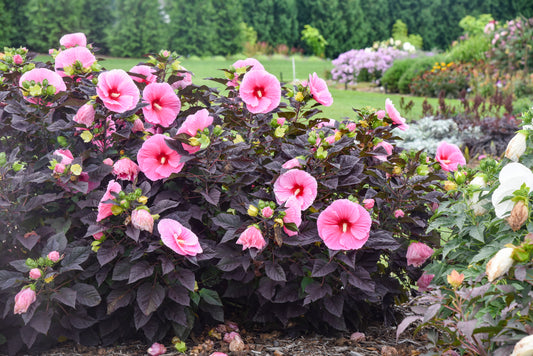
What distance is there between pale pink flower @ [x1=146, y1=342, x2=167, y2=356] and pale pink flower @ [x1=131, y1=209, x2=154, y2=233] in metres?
0.50

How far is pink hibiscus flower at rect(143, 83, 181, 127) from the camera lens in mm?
2092

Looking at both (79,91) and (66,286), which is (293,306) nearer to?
(66,286)

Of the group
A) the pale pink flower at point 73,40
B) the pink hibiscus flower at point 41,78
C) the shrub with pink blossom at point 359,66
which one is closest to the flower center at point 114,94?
the pink hibiscus flower at point 41,78

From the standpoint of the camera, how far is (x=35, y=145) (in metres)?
2.21

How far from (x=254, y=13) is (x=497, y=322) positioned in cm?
1371

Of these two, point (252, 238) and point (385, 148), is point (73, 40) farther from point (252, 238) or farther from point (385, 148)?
point (385, 148)

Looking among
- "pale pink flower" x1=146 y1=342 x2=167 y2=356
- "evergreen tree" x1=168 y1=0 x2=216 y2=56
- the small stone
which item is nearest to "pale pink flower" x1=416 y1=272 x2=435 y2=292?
the small stone

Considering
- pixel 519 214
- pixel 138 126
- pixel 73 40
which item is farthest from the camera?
pixel 73 40

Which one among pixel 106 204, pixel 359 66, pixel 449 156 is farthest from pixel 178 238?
pixel 359 66

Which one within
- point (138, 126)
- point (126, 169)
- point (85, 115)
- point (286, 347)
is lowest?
point (286, 347)

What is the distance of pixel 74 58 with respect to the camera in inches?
88.7

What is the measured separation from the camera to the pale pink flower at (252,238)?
183 cm

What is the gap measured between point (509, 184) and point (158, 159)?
46.4 inches

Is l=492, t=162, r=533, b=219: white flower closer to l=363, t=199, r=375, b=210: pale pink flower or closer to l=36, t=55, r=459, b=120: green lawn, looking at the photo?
l=363, t=199, r=375, b=210: pale pink flower
